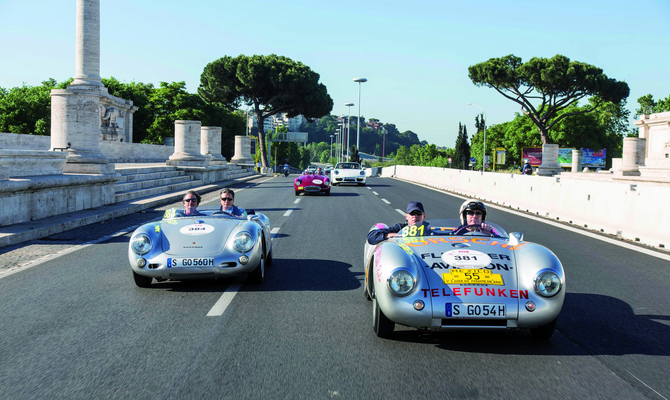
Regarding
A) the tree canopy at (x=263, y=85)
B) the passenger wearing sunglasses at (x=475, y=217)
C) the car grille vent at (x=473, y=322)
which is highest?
the tree canopy at (x=263, y=85)

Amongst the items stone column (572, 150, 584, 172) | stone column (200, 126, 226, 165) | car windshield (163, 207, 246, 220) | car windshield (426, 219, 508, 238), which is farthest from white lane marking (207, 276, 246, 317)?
stone column (572, 150, 584, 172)

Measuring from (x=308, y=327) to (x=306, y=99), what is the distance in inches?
2235

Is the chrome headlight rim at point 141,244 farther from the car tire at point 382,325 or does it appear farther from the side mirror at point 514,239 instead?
the side mirror at point 514,239

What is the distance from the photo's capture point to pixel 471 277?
14.4 feet

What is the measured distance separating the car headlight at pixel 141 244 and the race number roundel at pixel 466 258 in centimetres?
324

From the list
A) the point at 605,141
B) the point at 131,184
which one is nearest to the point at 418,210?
the point at 131,184

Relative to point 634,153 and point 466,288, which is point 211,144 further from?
point 466,288

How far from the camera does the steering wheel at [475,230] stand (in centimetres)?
539

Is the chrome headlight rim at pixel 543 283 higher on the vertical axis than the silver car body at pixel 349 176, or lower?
lower

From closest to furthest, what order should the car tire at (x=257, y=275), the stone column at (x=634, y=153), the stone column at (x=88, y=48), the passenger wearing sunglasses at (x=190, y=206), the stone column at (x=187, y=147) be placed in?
the car tire at (x=257, y=275)
the passenger wearing sunglasses at (x=190, y=206)
the stone column at (x=88, y=48)
the stone column at (x=187, y=147)
the stone column at (x=634, y=153)

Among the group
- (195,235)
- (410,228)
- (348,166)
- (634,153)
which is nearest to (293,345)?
(410,228)

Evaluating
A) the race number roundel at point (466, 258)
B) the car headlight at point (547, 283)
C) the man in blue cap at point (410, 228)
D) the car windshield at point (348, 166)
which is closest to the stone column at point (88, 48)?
the car windshield at point (348, 166)

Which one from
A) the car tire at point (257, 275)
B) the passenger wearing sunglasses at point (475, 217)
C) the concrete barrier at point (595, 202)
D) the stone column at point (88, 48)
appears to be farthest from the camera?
the stone column at point (88, 48)

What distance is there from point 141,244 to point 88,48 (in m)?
19.0
